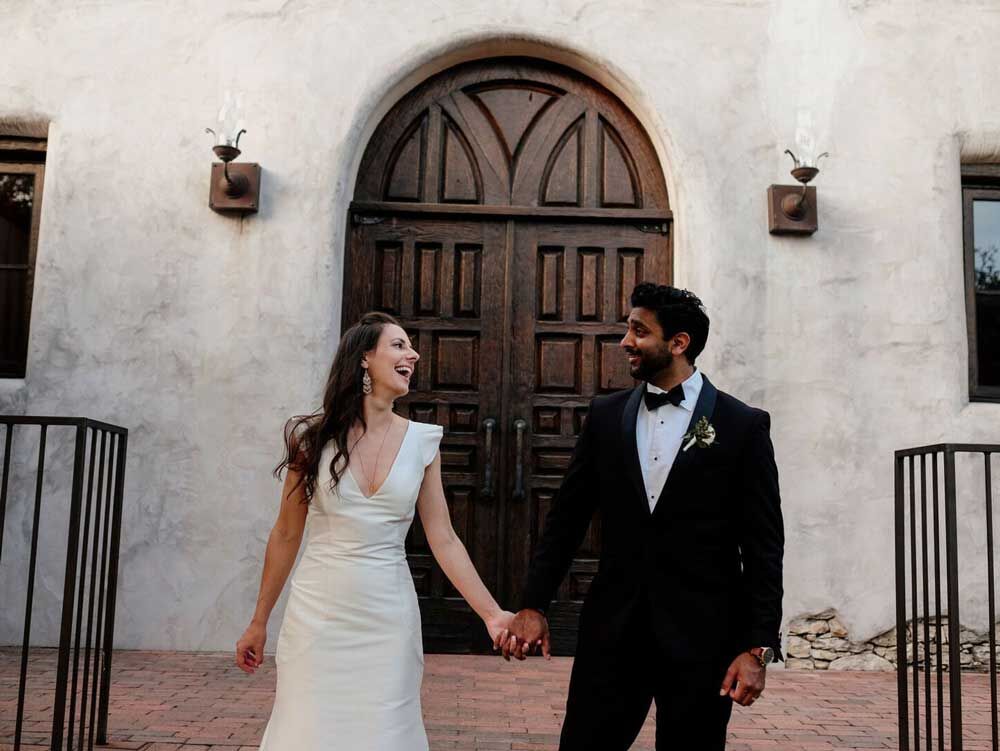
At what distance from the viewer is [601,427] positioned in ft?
9.93

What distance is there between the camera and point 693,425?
2.88 meters

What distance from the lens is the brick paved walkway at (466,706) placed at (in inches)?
165

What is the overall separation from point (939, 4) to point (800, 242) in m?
1.92

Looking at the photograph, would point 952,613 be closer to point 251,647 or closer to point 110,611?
point 251,647

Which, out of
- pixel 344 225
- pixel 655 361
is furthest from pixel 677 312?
pixel 344 225

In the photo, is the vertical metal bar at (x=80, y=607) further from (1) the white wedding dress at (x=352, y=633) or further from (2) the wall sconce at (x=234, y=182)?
(2) the wall sconce at (x=234, y=182)

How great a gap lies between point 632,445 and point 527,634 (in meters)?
0.64

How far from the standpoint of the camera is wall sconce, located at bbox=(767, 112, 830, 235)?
6168 mm

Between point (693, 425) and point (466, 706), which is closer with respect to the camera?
point (693, 425)

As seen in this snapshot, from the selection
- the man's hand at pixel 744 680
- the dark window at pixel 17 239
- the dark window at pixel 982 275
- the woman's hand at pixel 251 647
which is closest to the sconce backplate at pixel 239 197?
the dark window at pixel 17 239

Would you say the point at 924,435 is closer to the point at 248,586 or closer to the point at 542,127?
the point at 542,127

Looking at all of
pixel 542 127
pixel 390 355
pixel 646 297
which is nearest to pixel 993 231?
pixel 542 127

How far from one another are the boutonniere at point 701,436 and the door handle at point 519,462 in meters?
3.44

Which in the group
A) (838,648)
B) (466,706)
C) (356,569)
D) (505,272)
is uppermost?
(505,272)
